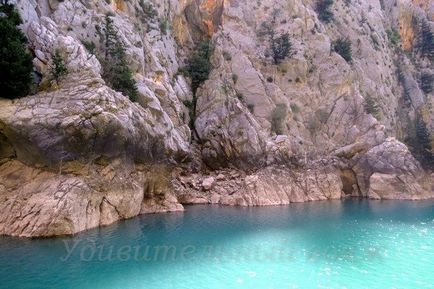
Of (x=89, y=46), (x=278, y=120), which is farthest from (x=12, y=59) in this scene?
(x=278, y=120)

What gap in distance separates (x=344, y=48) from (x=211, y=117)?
3390cm

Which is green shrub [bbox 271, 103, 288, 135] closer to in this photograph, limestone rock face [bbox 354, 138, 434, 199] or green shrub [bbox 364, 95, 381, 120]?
limestone rock face [bbox 354, 138, 434, 199]

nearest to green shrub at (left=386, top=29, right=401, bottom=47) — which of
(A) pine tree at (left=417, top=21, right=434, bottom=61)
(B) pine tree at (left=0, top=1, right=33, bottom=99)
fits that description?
(A) pine tree at (left=417, top=21, right=434, bottom=61)

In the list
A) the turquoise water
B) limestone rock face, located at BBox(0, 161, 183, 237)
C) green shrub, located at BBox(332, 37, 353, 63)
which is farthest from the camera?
green shrub, located at BBox(332, 37, 353, 63)

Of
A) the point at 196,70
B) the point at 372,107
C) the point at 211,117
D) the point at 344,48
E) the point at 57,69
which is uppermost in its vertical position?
the point at 344,48

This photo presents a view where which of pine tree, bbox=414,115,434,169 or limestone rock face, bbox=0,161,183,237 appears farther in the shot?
pine tree, bbox=414,115,434,169

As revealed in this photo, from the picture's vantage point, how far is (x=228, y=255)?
923 inches

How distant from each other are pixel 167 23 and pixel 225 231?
3766 cm

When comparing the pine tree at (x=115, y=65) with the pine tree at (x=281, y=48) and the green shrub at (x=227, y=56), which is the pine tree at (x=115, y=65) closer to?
the green shrub at (x=227, y=56)

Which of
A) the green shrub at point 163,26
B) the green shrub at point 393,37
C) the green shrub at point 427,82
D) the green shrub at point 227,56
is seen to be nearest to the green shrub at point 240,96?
the green shrub at point 227,56

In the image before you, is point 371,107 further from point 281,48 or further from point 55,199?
point 55,199

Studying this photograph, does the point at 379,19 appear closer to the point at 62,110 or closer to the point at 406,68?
the point at 406,68

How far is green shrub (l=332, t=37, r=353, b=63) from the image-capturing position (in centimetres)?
6775

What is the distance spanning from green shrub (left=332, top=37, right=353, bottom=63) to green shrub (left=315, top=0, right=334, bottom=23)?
7065mm
